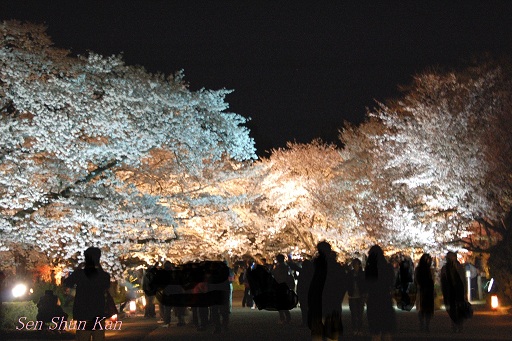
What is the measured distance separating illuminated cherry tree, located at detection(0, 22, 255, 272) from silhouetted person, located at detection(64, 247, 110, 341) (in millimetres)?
9062

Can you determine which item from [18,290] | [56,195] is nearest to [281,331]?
[18,290]

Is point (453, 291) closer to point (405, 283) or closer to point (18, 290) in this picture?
point (405, 283)

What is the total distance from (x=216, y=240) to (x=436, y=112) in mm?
10607

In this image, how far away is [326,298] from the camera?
1150 centimetres

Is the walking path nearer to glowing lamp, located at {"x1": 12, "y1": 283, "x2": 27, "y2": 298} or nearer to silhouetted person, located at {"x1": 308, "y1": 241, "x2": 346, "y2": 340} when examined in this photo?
glowing lamp, located at {"x1": 12, "y1": 283, "x2": 27, "y2": 298}

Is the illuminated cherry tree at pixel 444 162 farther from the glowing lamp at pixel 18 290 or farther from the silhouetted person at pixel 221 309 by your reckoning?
the glowing lamp at pixel 18 290

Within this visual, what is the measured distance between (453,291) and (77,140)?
9.57m

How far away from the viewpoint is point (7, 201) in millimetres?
18484

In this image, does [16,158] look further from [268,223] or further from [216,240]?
[268,223]

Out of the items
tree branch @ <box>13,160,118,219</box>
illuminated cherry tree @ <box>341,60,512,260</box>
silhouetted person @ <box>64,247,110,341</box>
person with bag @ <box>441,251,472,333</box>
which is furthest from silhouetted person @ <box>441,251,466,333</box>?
illuminated cherry tree @ <box>341,60,512,260</box>

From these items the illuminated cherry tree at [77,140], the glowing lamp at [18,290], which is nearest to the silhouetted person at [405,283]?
the illuminated cherry tree at [77,140]

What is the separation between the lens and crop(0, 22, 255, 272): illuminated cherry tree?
18.8 metres

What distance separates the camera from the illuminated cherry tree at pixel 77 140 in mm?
18812

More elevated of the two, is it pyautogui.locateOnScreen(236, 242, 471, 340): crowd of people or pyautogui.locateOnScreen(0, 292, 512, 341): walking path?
pyautogui.locateOnScreen(236, 242, 471, 340): crowd of people
